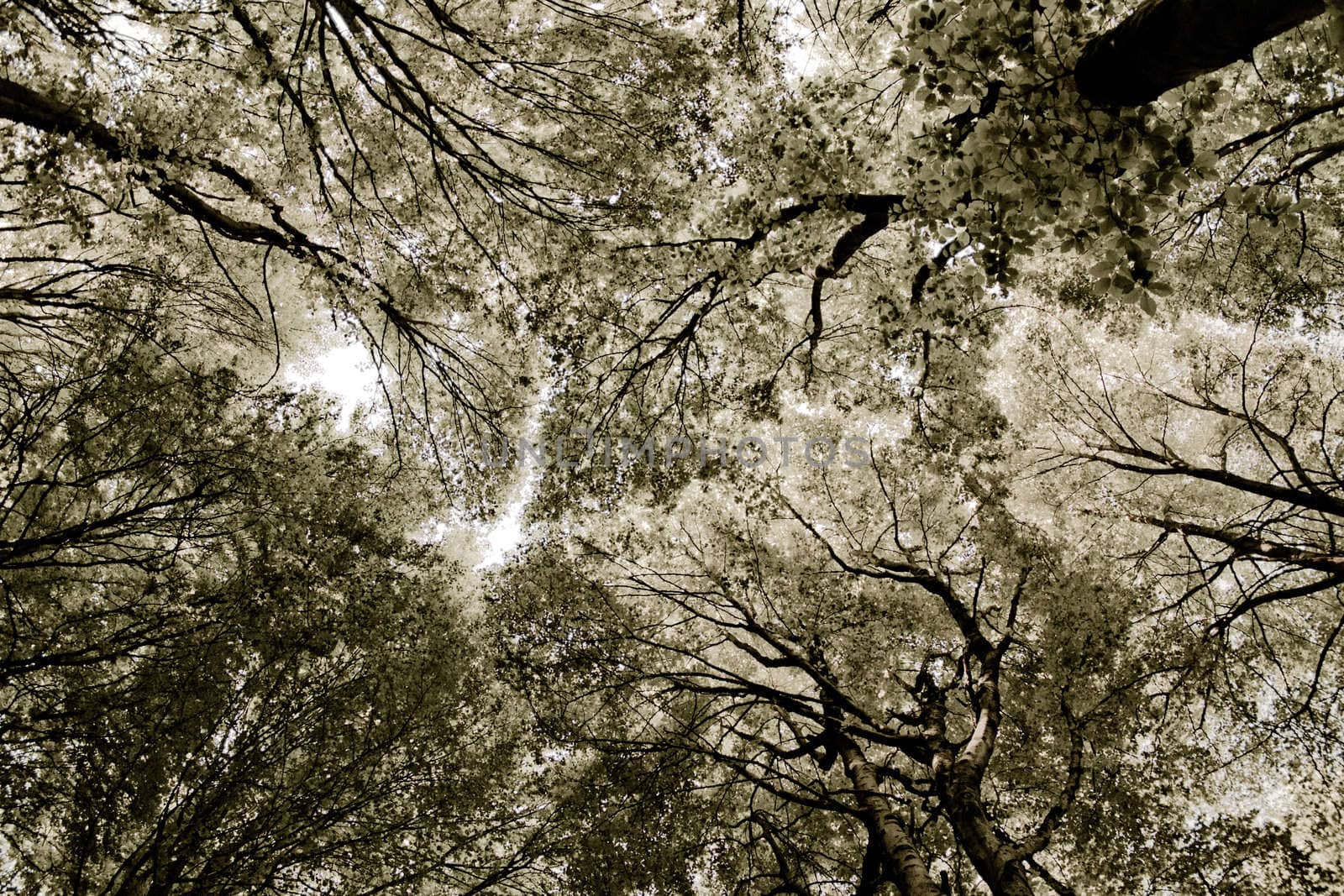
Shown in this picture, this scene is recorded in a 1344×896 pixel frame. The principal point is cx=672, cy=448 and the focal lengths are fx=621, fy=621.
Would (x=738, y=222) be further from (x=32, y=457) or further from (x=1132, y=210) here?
(x=32, y=457)

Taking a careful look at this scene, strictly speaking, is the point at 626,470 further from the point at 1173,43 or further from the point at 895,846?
the point at 1173,43

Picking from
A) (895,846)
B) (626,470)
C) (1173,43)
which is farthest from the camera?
(626,470)

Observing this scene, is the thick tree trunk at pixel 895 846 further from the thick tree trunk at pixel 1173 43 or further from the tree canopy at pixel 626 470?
the thick tree trunk at pixel 1173 43

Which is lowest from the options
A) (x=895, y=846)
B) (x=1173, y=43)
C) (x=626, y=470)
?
(x=895, y=846)

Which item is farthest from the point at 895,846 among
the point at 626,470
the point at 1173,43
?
the point at 626,470

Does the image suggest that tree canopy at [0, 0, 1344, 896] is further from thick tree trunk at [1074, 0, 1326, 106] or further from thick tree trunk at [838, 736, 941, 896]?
thick tree trunk at [1074, 0, 1326, 106]

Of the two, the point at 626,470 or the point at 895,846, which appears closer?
the point at 895,846

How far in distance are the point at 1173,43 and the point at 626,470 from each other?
8144 millimetres

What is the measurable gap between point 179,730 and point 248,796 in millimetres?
1238

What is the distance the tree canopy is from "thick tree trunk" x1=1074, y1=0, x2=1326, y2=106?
0.26m

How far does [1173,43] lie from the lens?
2074 mm

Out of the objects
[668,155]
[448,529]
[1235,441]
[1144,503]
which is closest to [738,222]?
[668,155]

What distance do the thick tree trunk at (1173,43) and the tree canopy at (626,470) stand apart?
0.26m

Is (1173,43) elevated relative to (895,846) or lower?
elevated
